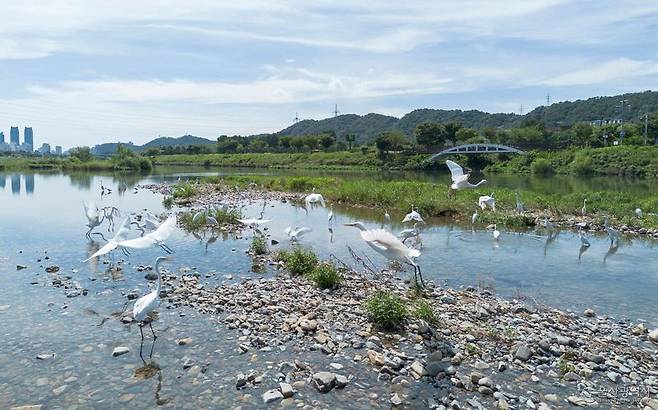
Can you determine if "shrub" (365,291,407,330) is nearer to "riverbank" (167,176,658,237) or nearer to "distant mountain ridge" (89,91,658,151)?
"riverbank" (167,176,658,237)

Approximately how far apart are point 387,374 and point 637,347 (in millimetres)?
4350

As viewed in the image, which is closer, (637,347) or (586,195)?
(637,347)

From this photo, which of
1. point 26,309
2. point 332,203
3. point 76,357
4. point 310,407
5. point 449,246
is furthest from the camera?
point 332,203

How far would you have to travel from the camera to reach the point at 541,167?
230 feet

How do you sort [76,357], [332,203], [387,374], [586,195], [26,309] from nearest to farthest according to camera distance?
[387,374]
[76,357]
[26,309]
[586,195]
[332,203]

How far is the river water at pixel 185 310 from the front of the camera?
7.31 metres

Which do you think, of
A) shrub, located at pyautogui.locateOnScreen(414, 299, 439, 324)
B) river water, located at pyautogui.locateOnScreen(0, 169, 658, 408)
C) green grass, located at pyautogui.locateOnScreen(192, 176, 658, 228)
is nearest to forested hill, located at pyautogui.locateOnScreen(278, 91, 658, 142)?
green grass, located at pyautogui.locateOnScreen(192, 176, 658, 228)

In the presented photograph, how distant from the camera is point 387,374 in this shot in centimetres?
755

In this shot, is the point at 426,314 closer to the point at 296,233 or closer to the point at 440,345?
the point at 440,345

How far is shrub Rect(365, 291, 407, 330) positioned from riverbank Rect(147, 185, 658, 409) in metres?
0.06

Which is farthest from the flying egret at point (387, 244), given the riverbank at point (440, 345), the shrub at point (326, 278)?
the shrub at point (326, 278)

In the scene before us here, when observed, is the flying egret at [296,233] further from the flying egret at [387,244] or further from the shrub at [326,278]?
the flying egret at [387,244]

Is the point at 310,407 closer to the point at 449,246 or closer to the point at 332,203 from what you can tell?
the point at 449,246

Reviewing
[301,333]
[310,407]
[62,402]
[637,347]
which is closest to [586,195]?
[637,347]
